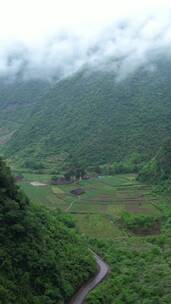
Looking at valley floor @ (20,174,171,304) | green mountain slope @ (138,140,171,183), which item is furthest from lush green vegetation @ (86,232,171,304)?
green mountain slope @ (138,140,171,183)

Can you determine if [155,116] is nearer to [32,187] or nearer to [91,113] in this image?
[91,113]

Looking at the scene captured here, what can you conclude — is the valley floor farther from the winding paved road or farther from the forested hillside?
the forested hillside

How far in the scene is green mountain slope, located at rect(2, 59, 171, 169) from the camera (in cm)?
10125

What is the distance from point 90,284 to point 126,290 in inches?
135

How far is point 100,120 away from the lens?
369 ft

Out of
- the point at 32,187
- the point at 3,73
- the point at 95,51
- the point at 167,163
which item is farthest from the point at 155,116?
the point at 3,73

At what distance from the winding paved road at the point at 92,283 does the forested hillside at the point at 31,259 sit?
56 centimetres

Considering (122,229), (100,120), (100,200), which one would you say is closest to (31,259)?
(122,229)

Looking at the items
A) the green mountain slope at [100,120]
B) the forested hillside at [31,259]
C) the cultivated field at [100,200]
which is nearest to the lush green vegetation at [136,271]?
the forested hillside at [31,259]

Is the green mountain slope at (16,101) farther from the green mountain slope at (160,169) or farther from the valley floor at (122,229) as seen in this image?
the green mountain slope at (160,169)

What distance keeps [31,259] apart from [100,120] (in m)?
77.7

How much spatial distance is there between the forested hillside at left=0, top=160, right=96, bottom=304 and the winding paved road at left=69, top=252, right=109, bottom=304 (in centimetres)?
56

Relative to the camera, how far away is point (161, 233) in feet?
183

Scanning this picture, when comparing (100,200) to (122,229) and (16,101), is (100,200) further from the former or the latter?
(16,101)
